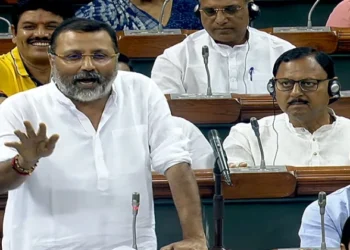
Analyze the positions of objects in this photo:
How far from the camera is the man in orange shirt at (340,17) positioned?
346 cm

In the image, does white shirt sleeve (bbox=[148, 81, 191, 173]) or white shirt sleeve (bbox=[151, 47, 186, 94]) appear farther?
white shirt sleeve (bbox=[151, 47, 186, 94])

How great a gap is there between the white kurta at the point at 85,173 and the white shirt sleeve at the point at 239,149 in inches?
24.0

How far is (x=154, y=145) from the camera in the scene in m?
2.05

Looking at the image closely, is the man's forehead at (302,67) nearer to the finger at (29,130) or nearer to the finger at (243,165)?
the finger at (243,165)

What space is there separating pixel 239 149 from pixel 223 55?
59 centimetres

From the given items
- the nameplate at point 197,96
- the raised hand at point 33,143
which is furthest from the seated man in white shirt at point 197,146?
the raised hand at point 33,143

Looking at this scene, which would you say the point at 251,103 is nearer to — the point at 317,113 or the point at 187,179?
the point at 317,113

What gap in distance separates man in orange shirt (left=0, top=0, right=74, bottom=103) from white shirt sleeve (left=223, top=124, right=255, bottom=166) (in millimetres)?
476

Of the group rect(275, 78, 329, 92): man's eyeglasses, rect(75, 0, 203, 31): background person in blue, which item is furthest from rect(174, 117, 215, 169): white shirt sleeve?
rect(75, 0, 203, 31): background person in blue

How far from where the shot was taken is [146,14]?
3441 millimetres

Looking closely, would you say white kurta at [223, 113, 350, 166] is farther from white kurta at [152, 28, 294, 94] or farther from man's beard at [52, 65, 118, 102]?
man's beard at [52, 65, 118, 102]

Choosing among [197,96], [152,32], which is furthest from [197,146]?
[152,32]

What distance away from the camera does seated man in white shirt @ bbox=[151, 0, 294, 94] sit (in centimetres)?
307

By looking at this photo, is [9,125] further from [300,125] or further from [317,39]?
[317,39]
